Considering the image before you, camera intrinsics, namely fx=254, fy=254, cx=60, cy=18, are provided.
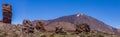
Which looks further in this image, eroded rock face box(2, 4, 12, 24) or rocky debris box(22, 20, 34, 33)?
eroded rock face box(2, 4, 12, 24)

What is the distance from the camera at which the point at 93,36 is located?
3534 cm

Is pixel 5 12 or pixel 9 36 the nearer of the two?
pixel 9 36

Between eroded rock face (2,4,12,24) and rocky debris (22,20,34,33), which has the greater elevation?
eroded rock face (2,4,12,24)

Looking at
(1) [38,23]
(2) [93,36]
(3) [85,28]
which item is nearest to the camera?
(2) [93,36]

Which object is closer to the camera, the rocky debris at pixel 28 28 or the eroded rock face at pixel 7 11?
the rocky debris at pixel 28 28

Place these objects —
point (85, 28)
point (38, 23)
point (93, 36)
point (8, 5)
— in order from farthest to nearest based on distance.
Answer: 1. point (8, 5)
2. point (38, 23)
3. point (85, 28)
4. point (93, 36)

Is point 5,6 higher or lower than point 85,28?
higher

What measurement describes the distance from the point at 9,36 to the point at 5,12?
341ft

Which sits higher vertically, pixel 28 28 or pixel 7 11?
pixel 7 11

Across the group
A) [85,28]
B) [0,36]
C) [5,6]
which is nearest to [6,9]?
[5,6]

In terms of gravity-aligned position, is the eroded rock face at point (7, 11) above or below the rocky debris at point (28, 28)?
above

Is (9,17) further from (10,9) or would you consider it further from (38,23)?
(38,23)

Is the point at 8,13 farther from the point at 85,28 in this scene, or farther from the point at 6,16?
the point at 85,28

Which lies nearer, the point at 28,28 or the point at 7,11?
the point at 28,28
